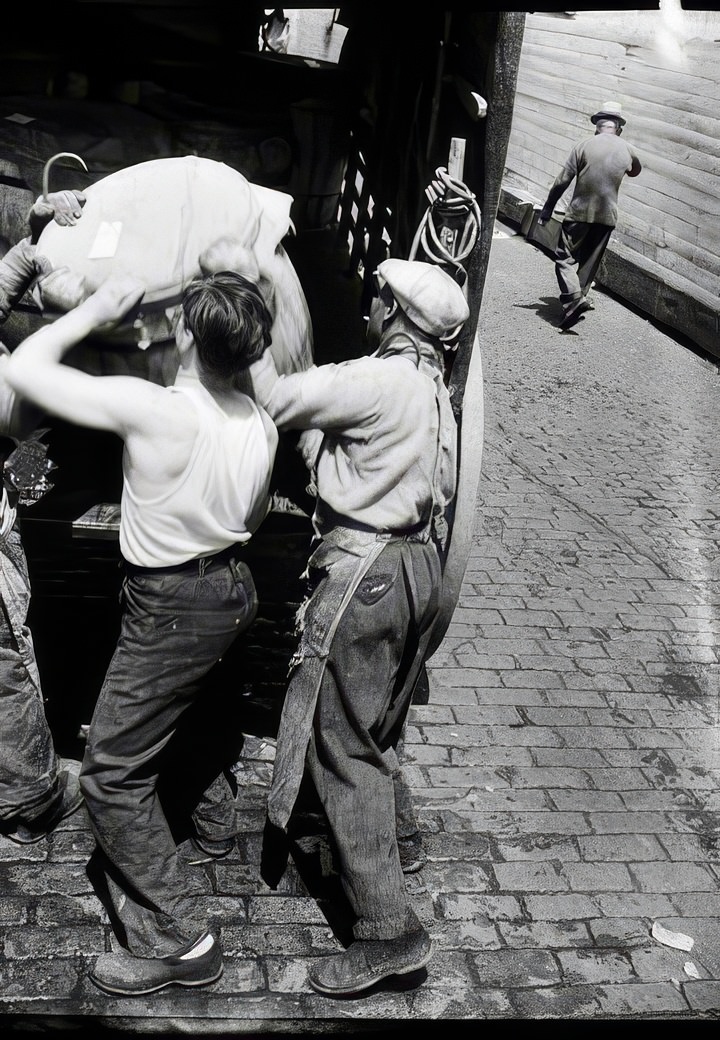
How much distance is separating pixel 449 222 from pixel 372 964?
8.24 ft

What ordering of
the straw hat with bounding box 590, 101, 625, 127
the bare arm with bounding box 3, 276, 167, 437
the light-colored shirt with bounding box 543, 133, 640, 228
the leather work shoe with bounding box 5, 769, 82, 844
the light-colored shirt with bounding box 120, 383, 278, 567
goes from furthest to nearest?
1. the straw hat with bounding box 590, 101, 625, 127
2. the light-colored shirt with bounding box 543, 133, 640, 228
3. the leather work shoe with bounding box 5, 769, 82, 844
4. the light-colored shirt with bounding box 120, 383, 278, 567
5. the bare arm with bounding box 3, 276, 167, 437

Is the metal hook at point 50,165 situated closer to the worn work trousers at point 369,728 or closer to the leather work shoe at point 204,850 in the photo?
the worn work trousers at point 369,728

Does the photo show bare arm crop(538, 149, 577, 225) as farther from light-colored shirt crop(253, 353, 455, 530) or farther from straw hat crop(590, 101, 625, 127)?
light-colored shirt crop(253, 353, 455, 530)

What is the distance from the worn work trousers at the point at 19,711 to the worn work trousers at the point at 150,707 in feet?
1.79

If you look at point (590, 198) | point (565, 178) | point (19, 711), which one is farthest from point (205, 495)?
point (565, 178)

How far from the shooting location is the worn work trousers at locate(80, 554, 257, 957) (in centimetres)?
338

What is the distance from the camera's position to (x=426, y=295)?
343 centimetres

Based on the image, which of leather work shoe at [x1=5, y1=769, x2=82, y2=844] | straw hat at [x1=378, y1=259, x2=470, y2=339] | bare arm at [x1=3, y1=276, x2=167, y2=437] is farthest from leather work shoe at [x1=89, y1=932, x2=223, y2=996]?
straw hat at [x1=378, y1=259, x2=470, y2=339]

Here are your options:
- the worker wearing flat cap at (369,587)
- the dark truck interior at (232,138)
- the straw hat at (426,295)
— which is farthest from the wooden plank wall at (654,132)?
the worker wearing flat cap at (369,587)

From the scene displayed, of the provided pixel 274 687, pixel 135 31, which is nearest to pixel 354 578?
pixel 274 687

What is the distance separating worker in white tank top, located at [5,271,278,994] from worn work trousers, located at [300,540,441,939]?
1.26 ft

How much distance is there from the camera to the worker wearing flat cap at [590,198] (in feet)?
34.2

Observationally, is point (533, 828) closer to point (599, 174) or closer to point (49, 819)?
point (49, 819)

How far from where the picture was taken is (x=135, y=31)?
401 centimetres
